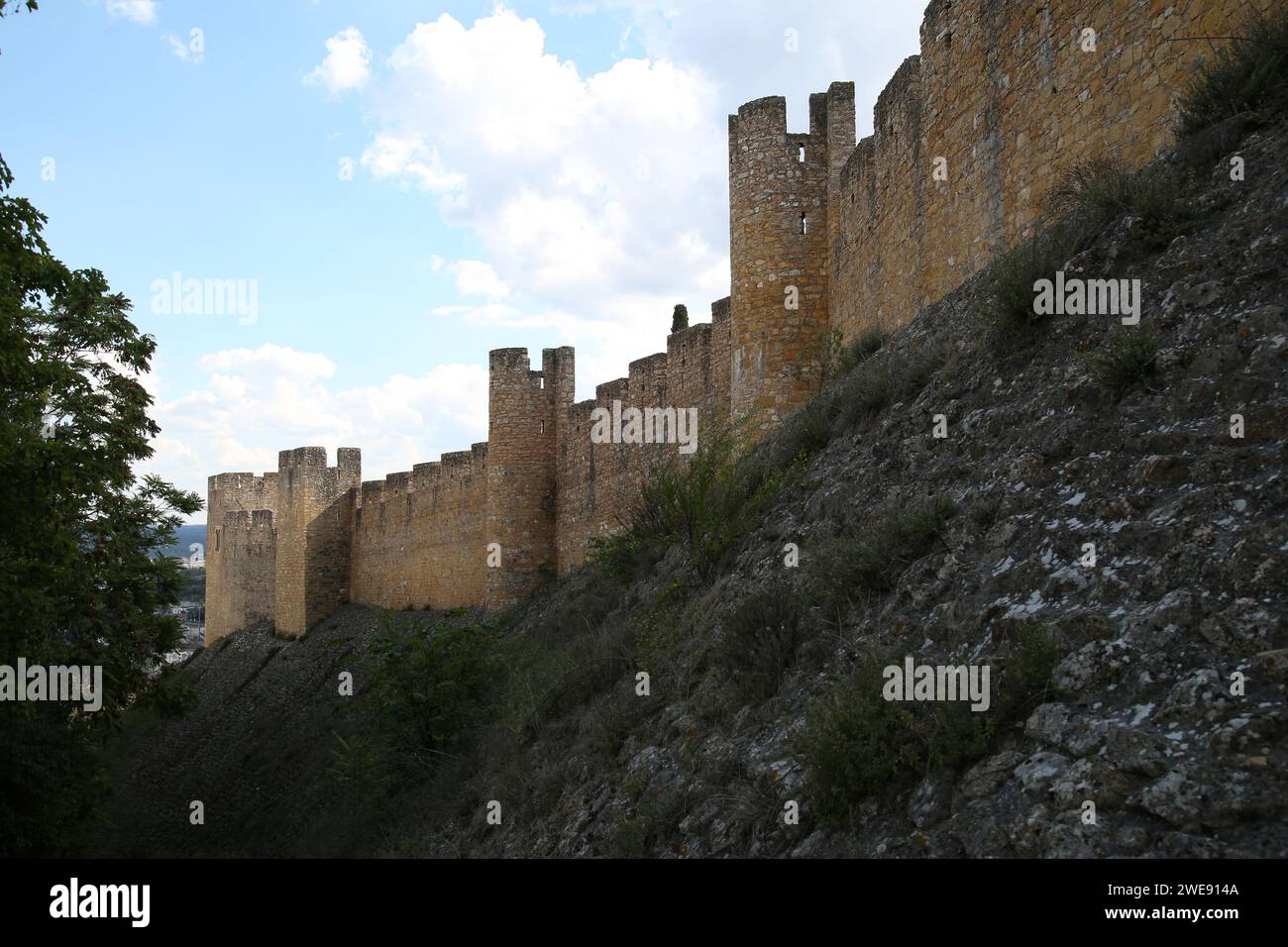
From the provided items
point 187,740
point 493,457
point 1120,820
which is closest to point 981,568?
point 1120,820

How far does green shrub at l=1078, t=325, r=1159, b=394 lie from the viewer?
4.83 meters

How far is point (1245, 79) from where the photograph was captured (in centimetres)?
550

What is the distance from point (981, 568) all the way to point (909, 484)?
4.99ft

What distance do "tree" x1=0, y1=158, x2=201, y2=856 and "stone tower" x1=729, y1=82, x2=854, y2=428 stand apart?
8.25 metres

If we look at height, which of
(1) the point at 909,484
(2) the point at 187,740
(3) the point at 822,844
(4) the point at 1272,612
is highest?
(1) the point at 909,484

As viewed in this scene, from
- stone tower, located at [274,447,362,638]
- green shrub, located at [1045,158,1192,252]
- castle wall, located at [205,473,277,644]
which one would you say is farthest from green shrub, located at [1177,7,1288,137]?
castle wall, located at [205,473,277,644]

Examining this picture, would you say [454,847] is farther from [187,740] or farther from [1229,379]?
[187,740]

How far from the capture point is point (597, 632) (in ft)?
30.9

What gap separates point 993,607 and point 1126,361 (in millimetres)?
1569

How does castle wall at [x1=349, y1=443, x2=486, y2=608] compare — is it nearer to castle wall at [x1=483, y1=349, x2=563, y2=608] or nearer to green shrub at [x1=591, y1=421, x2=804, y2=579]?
castle wall at [x1=483, y1=349, x2=563, y2=608]
